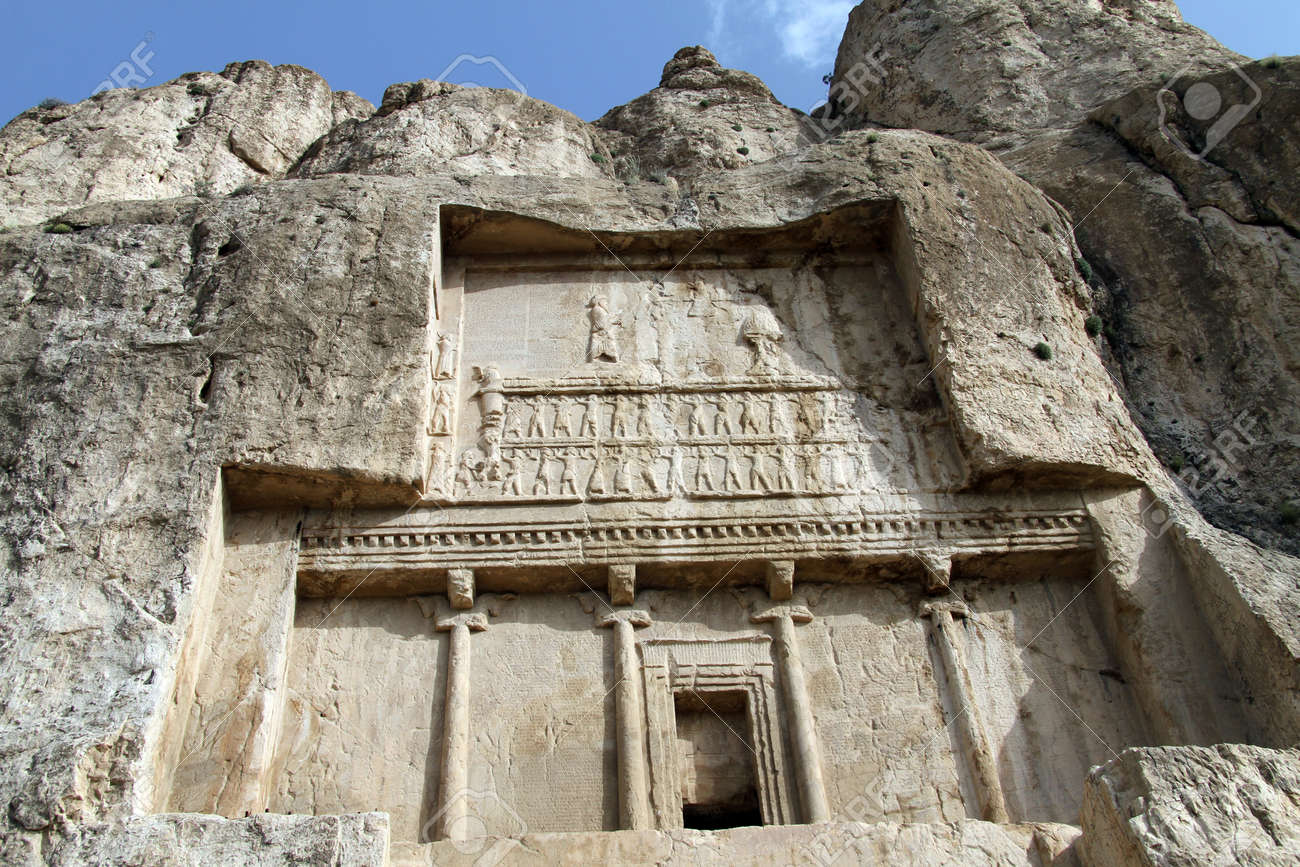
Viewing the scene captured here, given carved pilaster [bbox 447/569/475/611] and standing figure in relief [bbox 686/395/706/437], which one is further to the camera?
standing figure in relief [bbox 686/395/706/437]

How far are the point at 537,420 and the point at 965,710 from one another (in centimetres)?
355

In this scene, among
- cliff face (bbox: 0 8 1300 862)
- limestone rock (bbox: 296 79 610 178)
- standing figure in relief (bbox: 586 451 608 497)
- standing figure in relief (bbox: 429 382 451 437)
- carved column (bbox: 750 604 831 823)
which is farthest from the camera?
limestone rock (bbox: 296 79 610 178)

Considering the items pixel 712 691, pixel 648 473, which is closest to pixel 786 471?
pixel 648 473

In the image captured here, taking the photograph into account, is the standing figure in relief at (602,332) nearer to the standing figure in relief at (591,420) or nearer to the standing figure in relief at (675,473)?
the standing figure in relief at (591,420)

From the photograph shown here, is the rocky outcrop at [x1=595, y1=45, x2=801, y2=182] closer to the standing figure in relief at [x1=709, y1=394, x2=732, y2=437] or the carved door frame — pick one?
the standing figure in relief at [x1=709, y1=394, x2=732, y2=437]

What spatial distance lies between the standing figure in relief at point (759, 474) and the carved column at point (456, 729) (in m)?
2.06

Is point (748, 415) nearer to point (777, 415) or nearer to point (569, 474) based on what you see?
point (777, 415)

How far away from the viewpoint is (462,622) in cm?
716

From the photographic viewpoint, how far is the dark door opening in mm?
6707

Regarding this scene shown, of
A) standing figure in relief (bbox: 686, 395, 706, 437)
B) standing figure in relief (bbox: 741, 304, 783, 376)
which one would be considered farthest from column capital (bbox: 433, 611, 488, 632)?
standing figure in relief (bbox: 741, 304, 783, 376)

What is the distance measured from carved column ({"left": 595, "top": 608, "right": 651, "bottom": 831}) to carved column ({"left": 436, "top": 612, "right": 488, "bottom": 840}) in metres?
0.87

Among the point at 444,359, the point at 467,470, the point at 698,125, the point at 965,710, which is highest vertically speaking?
the point at 698,125

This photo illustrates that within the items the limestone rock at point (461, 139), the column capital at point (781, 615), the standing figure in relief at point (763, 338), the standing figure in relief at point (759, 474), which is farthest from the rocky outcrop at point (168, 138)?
the column capital at point (781, 615)

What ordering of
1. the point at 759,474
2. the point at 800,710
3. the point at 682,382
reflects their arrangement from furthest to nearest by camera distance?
the point at 682,382
the point at 759,474
the point at 800,710
